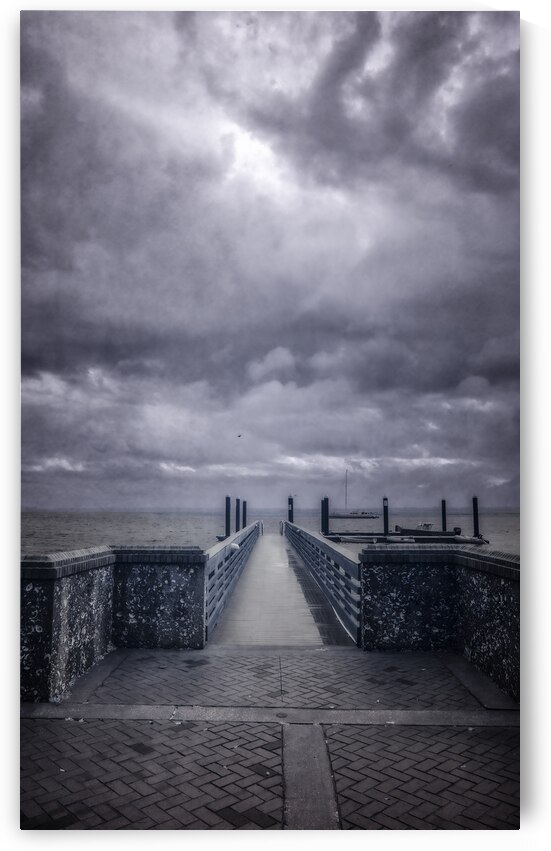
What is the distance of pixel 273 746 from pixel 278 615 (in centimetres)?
452

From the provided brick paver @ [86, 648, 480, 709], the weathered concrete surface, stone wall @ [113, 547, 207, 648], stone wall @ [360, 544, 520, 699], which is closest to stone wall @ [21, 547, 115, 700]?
brick paver @ [86, 648, 480, 709]

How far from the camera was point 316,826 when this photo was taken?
3.41 metres

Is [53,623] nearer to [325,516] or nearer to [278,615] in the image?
[278,615]

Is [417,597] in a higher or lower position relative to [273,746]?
higher

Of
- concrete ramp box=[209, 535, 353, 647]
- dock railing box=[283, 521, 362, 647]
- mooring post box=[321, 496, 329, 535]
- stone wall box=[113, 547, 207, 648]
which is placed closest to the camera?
stone wall box=[113, 547, 207, 648]

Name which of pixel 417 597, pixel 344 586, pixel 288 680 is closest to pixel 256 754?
pixel 288 680

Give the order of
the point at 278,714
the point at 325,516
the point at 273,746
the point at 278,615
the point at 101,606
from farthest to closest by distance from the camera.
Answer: the point at 325,516 → the point at 278,615 → the point at 101,606 → the point at 278,714 → the point at 273,746

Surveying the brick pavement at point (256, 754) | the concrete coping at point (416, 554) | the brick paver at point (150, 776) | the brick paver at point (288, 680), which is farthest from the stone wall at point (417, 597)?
the brick paver at point (150, 776)

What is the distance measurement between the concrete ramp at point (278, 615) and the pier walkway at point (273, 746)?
2.72 feet

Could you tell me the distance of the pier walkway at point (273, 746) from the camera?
3385 mm

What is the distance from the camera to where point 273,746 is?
4.02 metres

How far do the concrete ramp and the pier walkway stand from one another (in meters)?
0.83

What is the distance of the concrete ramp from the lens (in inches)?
276

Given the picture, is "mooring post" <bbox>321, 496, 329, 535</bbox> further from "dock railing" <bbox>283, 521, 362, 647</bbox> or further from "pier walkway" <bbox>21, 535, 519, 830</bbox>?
"pier walkway" <bbox>21, 535, 519, 830</bbox>
